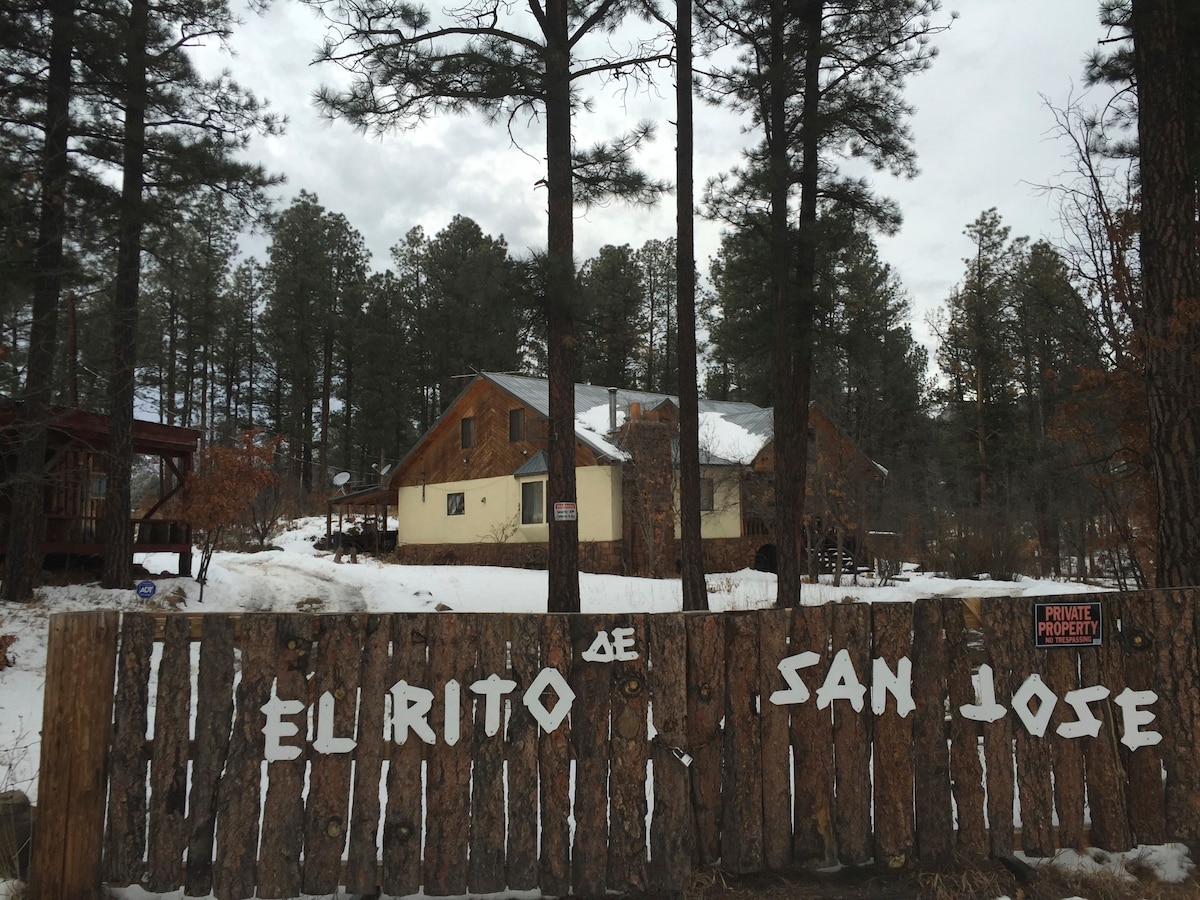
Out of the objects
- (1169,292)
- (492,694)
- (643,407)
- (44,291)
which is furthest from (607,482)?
(492,694)

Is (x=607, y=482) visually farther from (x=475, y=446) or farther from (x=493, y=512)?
(x=475, y=446)

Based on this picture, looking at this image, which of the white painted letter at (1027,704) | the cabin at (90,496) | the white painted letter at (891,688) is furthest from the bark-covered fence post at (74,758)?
the cabin at (90,496)

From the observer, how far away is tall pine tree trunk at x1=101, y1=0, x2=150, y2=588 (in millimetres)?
12531

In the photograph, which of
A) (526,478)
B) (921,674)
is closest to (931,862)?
(921,674)

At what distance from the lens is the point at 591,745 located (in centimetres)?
352

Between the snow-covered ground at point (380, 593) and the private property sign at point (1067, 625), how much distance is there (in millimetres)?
5928

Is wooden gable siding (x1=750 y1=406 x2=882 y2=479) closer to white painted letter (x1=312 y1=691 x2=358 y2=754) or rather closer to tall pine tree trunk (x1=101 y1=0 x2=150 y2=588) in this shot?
tall pine tree trunk (x1=101 y1=0 x2=150 y2=588)

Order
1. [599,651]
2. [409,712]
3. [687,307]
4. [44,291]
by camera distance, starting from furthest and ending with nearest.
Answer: [687,307] < [44,291] < [599,651] < [409,712]

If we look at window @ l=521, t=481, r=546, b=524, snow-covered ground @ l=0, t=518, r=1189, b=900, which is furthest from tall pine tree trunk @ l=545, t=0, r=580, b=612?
window @ l=521, t=481, r=546, b=524

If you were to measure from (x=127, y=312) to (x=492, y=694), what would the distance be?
11.5 metres

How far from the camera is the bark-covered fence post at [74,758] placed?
3285 millimetres

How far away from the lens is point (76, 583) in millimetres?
13508

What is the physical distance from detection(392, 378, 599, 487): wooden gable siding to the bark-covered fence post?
21.3m

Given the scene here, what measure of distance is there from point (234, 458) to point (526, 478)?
1149cm
